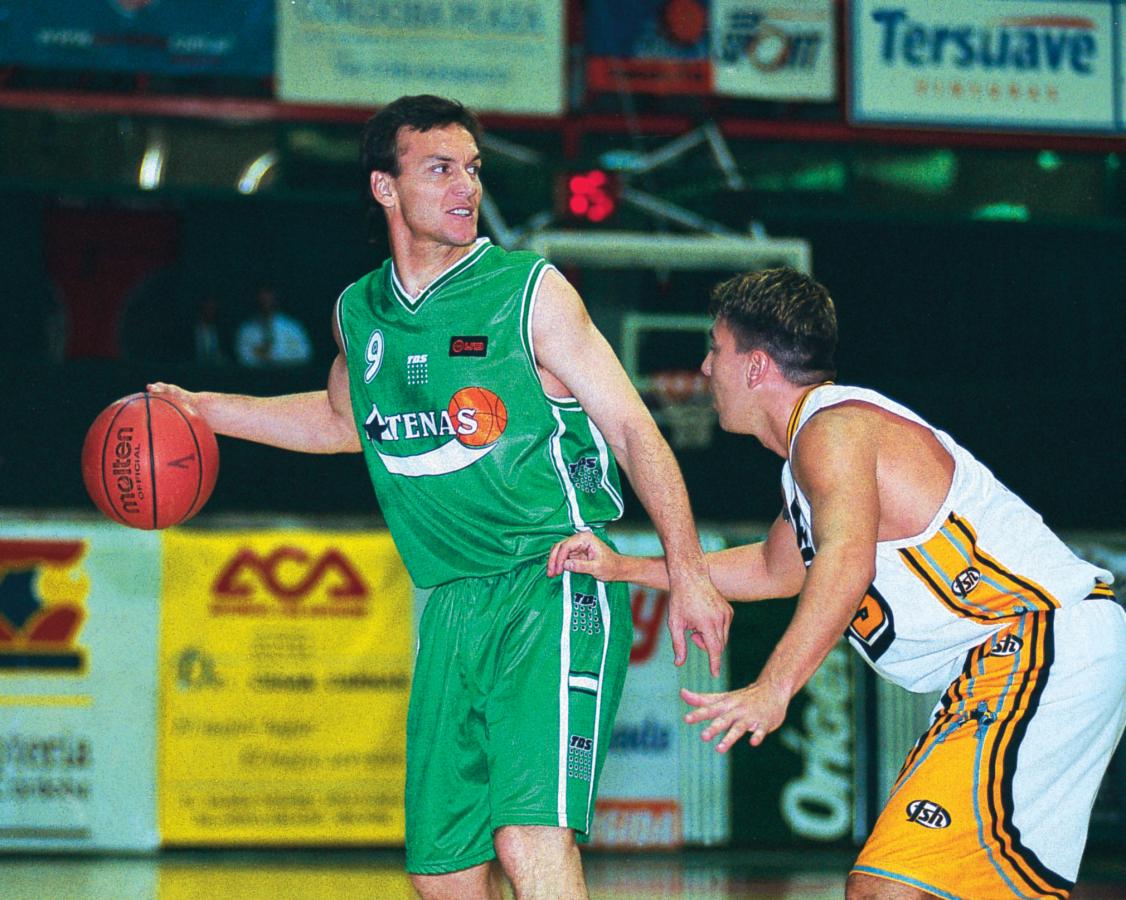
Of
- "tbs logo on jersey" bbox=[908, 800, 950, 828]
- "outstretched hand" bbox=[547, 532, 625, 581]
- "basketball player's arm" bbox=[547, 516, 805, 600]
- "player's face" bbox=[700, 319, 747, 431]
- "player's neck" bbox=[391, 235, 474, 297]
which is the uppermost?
"player's neck" bbox=[391, 235, 474, 297]

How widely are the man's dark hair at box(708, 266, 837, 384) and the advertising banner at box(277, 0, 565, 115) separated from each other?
23.9 ft

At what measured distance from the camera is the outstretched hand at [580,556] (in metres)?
3.88

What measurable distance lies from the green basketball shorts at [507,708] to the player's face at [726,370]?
54cm

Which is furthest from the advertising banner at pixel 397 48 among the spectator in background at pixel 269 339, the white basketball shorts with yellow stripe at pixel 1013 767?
the white basketball shorts with yellow stripe at pixel 1013 767

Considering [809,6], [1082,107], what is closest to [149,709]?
[809,6]

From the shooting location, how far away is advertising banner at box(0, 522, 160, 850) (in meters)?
8.34

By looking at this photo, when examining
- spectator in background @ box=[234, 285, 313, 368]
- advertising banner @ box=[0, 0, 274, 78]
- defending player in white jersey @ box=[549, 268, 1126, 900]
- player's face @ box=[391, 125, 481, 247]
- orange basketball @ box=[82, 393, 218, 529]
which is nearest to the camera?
defending player in white jersey @ box=[549, 268, 1126, 900]

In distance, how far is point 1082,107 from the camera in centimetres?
1152

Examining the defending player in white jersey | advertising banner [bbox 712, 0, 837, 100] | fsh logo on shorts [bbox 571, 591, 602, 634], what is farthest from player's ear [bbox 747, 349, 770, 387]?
advertising banner [bbox 712, 0, 837, 100]

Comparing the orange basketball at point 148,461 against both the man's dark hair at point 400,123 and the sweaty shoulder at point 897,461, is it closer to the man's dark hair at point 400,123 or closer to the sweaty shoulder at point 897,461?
the man's dark hair at point 400,123

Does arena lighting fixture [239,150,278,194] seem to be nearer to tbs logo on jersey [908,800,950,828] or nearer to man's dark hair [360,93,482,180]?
man's dark hair [360,93,482,180]

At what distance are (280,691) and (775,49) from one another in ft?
19.9

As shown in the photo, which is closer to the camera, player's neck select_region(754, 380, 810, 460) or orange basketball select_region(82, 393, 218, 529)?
player's neck select_region(754, 380, 810, 460)

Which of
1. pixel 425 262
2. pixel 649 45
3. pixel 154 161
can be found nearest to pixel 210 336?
pixel 649 45
